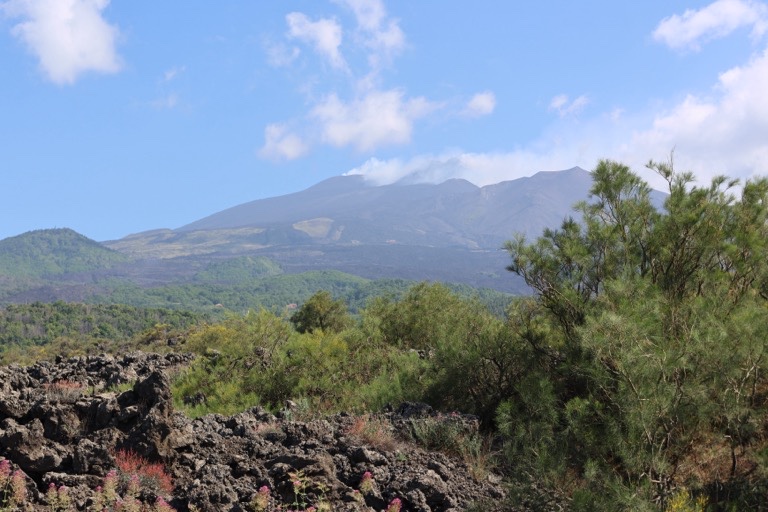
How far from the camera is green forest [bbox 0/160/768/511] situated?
20.7ft

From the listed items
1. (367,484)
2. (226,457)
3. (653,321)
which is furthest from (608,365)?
(226,457)

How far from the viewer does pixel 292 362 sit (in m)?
12.9

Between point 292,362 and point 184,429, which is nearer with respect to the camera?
point 184,429

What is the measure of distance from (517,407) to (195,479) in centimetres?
444

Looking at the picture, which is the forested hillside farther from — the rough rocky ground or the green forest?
the rough rocky ground

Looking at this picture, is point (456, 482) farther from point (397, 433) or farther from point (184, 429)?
point (184, 429)

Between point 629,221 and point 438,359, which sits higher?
point 629,221

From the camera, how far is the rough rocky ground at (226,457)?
588 cm

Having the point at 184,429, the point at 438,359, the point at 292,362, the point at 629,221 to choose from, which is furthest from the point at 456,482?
the point at 292,362

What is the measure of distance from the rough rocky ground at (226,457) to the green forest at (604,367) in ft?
2.64

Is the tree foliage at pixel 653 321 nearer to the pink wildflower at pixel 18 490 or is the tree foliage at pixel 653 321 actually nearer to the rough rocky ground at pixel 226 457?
the rough rocky ground at pixel 226 457

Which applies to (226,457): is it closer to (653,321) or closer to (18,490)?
(18,490)

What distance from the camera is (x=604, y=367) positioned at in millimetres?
6812

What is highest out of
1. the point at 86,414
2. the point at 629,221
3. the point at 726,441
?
the point at 629,221
